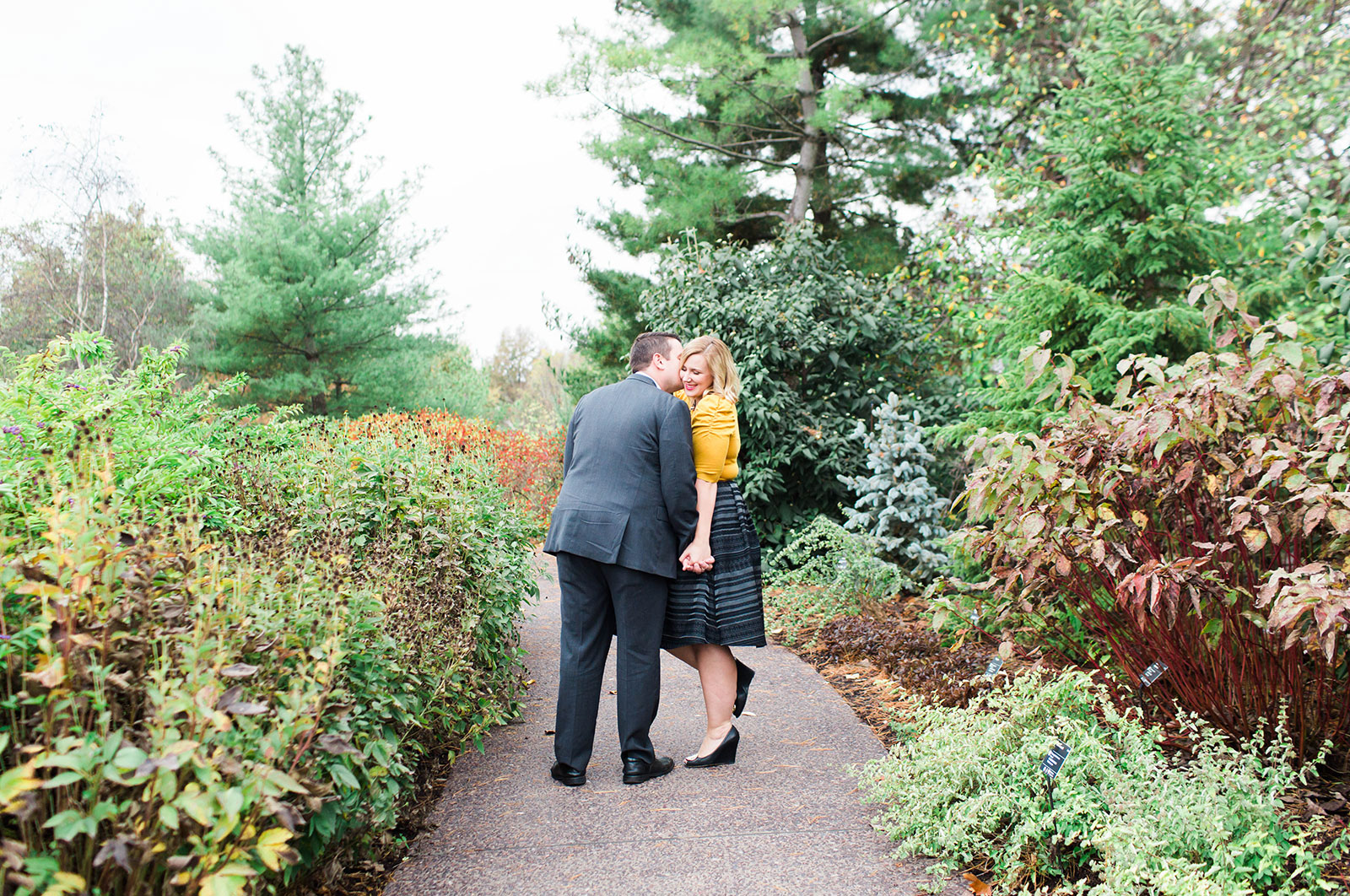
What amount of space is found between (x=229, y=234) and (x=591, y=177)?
9.17 meters

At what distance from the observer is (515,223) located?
19.1 meters

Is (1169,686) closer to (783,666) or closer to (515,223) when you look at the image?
(783,666)

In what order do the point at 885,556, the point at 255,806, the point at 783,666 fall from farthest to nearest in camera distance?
the point at 885,556 < the point at 783,666 < the point at 255,806

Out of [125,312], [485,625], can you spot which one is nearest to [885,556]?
[485,625]

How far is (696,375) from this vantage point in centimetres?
355

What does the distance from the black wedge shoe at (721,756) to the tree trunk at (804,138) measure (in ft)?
32.8

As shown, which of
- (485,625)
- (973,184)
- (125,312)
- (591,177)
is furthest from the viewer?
(125,312)

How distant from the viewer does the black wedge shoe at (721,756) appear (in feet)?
11.2

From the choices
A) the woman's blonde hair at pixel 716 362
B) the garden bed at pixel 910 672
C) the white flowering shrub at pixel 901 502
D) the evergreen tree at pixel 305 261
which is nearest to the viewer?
the garden bed at pixel 910 672

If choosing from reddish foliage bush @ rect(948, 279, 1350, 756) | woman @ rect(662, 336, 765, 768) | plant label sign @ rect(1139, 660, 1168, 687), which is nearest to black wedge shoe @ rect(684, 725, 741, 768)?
woman @ rect(662, 336, 765, 768)

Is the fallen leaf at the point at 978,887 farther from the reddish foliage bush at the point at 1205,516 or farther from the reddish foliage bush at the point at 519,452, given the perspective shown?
the reddish foliage bush at the point at 519,452

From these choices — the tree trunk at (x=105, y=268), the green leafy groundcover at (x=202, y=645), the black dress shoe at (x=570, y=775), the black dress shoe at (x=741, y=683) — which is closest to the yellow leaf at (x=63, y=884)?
the green leafy groundcover at (x=202, y=645)

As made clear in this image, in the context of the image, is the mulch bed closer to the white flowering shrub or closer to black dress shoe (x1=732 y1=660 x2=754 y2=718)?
the white flowering shrub

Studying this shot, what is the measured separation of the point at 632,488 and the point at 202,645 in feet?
5.63
